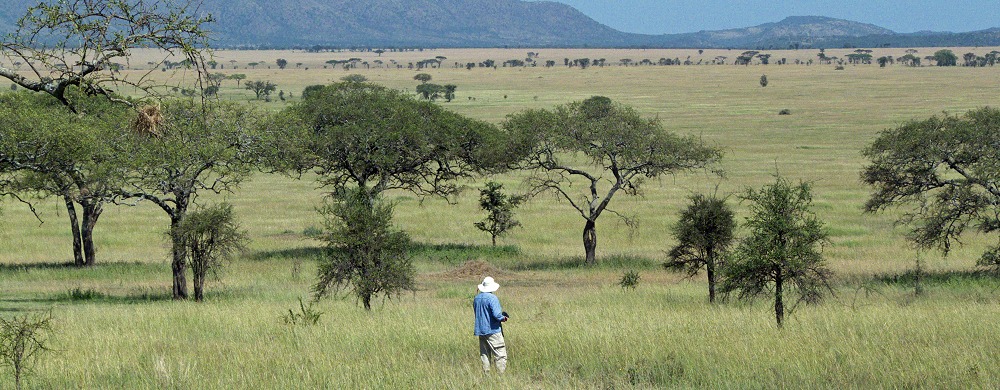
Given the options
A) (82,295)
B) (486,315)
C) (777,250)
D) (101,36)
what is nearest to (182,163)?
(82,295)

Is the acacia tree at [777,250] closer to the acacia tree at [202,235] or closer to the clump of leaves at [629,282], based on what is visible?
the clump of leaves at [629,282]

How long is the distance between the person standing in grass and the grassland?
0.35 m

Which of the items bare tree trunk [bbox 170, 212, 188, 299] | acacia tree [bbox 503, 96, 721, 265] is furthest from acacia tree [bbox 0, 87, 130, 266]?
acacia tree [bbox 503, 96, 721, 265]

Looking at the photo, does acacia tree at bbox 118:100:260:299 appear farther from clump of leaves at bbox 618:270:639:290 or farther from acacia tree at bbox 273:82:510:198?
clump of leaves at bbox 618:270:639:290

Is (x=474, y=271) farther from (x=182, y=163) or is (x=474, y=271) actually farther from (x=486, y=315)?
(x=486, y=315)

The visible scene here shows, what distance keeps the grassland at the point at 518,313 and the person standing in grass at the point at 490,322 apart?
35cm

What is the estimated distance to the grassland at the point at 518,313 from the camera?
39.5 feet

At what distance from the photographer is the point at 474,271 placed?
32.7 metres

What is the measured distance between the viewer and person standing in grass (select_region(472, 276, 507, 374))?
12.6 m

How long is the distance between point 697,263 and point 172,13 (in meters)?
21.9

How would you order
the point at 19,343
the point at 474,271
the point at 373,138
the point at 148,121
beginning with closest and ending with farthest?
the point at 148,121 < the point at 19,343 < the point at 474,271 < the point at 373,138

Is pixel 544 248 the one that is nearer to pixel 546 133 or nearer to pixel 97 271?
pixel 546 133

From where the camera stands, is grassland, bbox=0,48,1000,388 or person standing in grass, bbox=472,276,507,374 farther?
person standing in grass, bbox=472,276,507,374

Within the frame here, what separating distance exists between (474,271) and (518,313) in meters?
11.5
